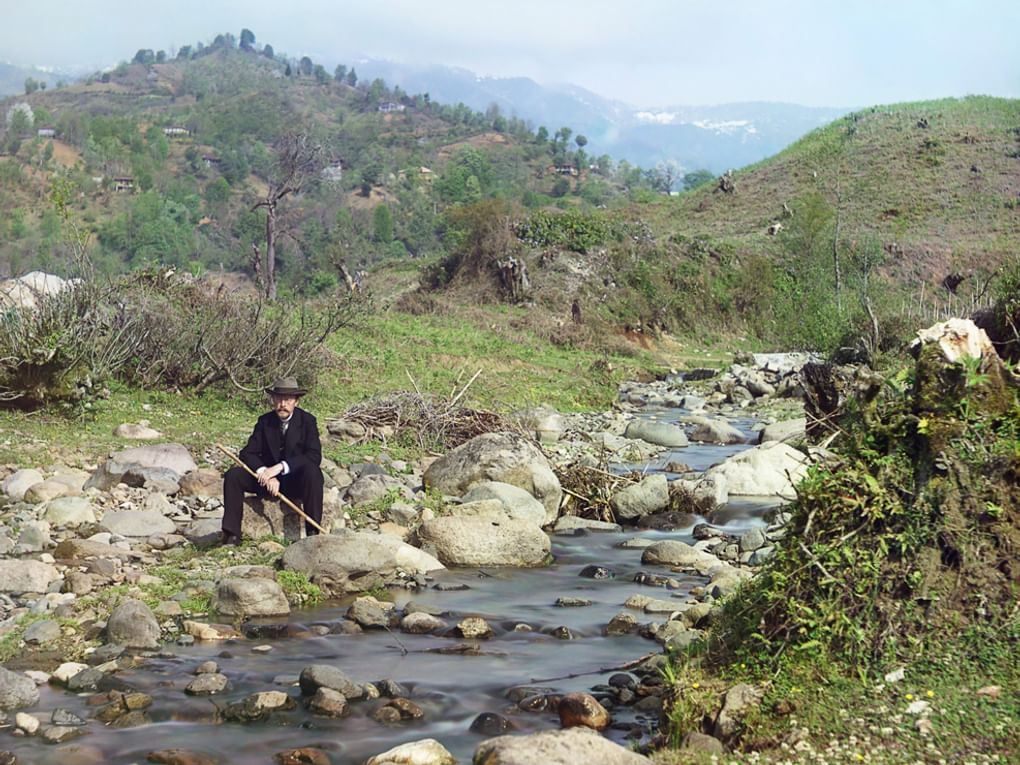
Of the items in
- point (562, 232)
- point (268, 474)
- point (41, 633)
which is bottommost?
point (41, 633)

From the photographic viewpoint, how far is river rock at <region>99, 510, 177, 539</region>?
9547 millimetres

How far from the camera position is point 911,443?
545 cm

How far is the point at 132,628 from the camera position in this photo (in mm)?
7078

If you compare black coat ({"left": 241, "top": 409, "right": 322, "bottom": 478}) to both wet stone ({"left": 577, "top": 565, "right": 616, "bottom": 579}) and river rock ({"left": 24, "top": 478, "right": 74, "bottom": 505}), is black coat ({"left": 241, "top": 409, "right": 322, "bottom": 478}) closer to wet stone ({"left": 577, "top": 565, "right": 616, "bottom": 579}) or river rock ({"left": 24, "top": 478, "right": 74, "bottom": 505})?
river rock ({"left": 24, "top": 478, "right": 74, "bottom": 505})

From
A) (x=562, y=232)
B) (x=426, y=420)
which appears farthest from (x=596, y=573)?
(x=562, y=232)

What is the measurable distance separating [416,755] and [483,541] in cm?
458

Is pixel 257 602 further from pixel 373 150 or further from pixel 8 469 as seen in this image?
pixel 373 150

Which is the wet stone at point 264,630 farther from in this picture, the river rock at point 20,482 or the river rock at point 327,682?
the river rock at point 20,482

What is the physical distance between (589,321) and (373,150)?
8647 cm

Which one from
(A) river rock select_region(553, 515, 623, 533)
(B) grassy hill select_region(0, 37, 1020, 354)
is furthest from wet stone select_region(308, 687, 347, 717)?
(B) grassy hill select_region(0, 37, 1020, 354)

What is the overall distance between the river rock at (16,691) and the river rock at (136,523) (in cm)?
344

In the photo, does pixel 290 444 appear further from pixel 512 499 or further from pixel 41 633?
pixel 41 633

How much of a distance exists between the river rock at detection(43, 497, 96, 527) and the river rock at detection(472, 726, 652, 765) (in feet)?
19.9

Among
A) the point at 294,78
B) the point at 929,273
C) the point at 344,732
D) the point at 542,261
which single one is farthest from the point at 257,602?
the point at 294,78
